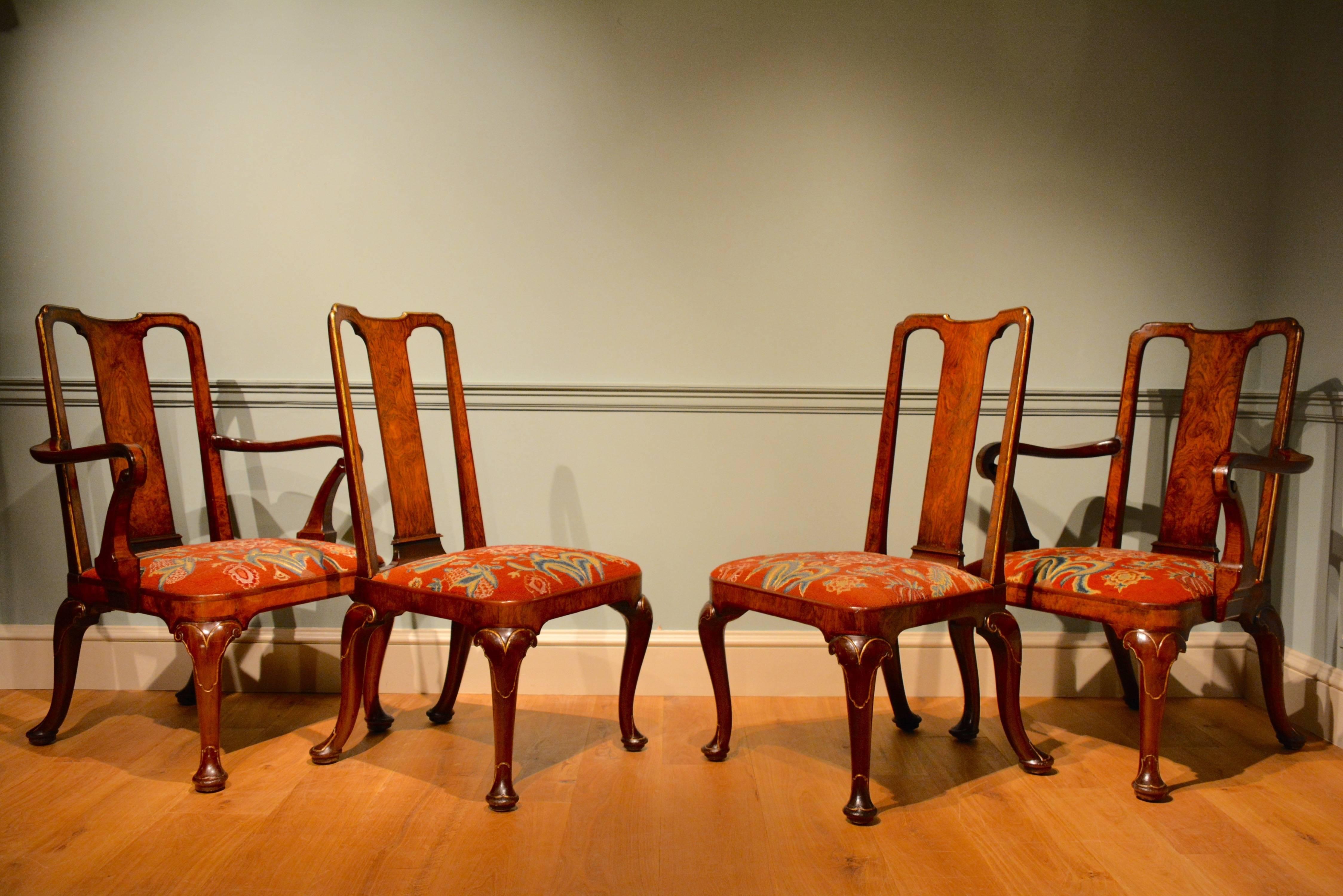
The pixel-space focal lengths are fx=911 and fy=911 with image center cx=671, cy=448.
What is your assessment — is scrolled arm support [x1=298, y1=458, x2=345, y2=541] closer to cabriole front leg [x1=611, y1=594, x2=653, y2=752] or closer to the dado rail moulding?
the dado rail moulding

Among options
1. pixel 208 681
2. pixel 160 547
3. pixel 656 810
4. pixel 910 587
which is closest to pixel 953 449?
pixel 910 587

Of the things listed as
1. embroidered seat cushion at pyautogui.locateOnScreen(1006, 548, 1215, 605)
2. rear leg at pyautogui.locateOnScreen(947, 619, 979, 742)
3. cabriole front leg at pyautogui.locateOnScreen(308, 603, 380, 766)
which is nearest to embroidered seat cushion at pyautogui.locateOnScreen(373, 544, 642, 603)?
cabriole front leg at pyautogui.locateOnScreen(308, 603, 380, 766)

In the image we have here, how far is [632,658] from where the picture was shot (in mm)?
2219

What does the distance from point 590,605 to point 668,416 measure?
81 centimetres

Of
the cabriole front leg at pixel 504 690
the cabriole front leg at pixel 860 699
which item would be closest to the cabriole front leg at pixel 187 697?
the cabriole front leg at pixel 504 690

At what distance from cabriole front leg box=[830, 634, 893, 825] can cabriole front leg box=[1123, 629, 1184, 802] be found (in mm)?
584

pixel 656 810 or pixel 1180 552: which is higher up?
pixel 1180 552

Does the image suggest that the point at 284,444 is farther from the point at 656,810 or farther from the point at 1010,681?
the point at 1010,681

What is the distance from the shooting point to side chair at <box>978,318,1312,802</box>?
1958 mm

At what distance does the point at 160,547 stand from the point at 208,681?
584 mm

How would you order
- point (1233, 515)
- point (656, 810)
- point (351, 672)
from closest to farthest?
point (656, 810)
point (1233, 515)
point (351, 672)

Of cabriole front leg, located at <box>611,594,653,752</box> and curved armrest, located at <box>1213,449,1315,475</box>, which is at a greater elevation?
curved armrest, located at <box>1213,449,1315,475</box>

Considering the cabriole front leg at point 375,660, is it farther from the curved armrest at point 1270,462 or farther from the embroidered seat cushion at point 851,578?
the curved armrest at point 1270,462

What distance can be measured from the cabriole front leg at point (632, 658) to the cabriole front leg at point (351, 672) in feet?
1.88
